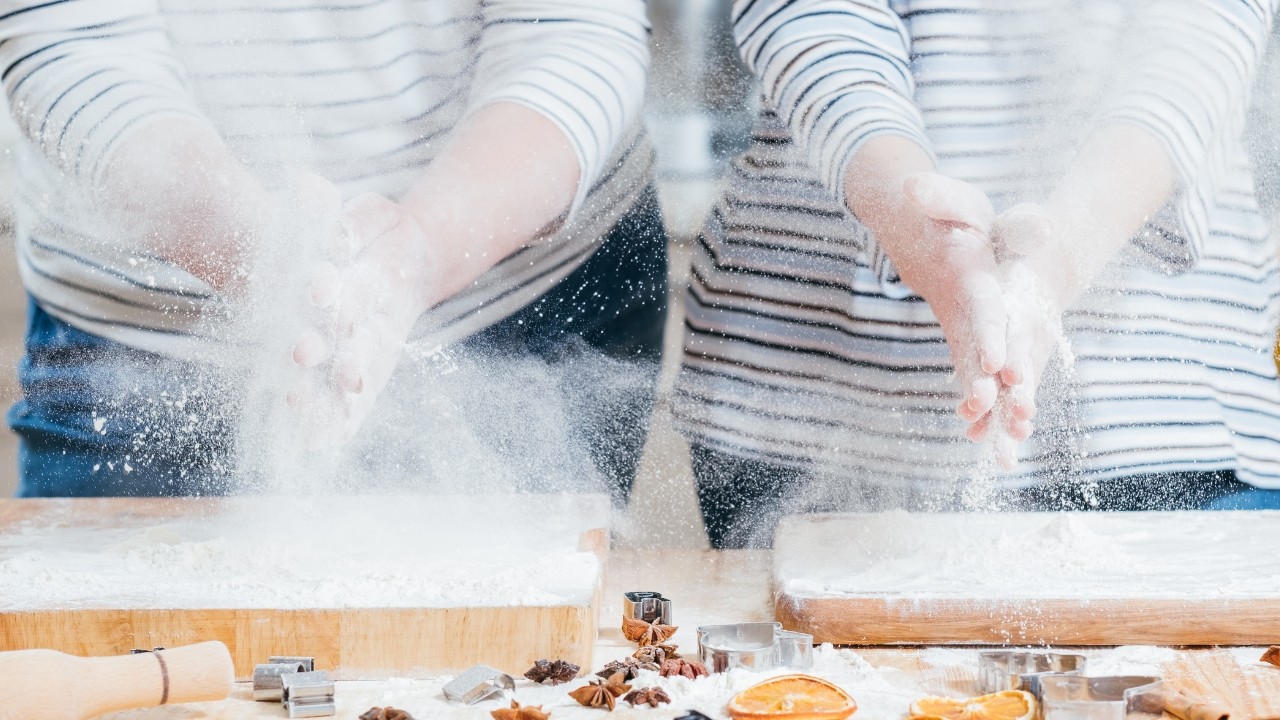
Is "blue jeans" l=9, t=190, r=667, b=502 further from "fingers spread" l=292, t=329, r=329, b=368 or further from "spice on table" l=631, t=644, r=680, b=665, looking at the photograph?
"spice on table" l=631, t=644, r=680, b=665

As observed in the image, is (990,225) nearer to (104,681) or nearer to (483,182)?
(483,182)

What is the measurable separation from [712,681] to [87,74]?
0.68m

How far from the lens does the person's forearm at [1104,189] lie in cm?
94

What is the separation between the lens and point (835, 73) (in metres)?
0.95

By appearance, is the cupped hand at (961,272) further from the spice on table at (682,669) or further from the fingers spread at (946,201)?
the spice on table at (682,669)

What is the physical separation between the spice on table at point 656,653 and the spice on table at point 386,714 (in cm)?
15

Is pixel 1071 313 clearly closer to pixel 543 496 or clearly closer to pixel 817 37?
pixel 817 37

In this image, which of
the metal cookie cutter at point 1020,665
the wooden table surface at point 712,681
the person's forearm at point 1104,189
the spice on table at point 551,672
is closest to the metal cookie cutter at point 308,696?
the wooden table surface at point 712,681

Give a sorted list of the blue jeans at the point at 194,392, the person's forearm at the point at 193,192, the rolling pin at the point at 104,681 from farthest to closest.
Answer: the blue jeans at the point at 194,392 → the person's forearm at the point at 193,192 → the rolling pin at the point at 104,681

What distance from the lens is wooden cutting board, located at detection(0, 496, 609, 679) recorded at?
0.70m

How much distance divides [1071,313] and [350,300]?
1.95ft

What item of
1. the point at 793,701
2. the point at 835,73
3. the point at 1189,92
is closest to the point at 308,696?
the point at 793,701

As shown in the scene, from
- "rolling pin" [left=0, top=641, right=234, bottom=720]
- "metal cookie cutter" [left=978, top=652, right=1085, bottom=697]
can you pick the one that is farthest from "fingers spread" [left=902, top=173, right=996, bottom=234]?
"rolling pin" [left=0, top=641, right=234, bottom=720]

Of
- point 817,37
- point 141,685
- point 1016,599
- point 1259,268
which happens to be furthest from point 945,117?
point 141,685
